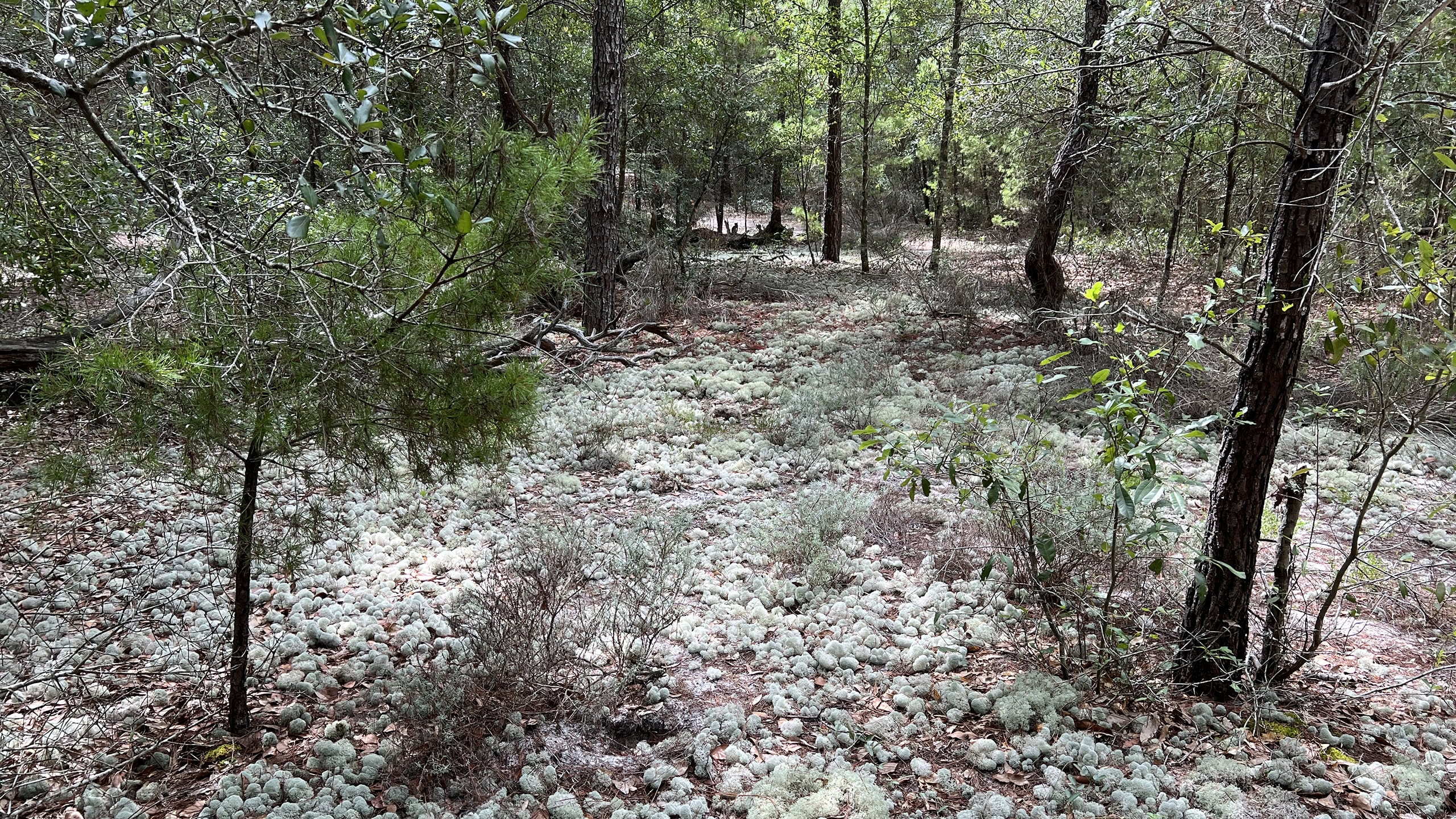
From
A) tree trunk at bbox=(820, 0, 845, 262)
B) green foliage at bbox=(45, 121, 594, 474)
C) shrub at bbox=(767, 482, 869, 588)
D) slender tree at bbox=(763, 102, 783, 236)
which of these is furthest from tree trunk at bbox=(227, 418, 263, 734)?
slender tree at bbox=(763, 102, 783, 236)

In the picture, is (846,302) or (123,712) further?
(846,302)

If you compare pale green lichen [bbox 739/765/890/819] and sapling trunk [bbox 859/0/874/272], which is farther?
sapling trunk [bbox 859/0/874/272]

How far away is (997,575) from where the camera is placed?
384 centimetres

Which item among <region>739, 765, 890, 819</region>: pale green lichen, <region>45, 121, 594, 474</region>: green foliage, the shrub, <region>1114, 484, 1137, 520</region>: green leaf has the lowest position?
<region>739, 765, 890, 819</region>: pale green lichen

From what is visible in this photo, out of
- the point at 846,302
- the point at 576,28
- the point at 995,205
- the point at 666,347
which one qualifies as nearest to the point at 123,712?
the point at 666,347

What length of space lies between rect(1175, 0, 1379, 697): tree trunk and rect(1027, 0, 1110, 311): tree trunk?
3945 millimetres

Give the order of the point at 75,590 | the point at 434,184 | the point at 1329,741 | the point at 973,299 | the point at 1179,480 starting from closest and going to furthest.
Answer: the point at 1179,480
the point at 434,184
the point at 1329,741
the point at 75,590
the point at 973,299

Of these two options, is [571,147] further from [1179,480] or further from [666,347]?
[666,347]

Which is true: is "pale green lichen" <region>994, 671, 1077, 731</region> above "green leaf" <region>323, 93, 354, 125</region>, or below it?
below

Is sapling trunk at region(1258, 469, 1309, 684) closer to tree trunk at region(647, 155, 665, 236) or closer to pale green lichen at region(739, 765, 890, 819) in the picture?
pale green lichen at region(739, 765, 890, 819)

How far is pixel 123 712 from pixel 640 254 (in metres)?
8.31

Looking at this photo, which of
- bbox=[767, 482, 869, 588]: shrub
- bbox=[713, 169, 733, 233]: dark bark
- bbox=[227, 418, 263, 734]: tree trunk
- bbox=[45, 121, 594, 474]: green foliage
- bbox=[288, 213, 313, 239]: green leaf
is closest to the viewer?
bbox=[288, 213, 313, 239]: green leaf

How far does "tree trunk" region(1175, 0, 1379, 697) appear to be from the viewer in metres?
2.53

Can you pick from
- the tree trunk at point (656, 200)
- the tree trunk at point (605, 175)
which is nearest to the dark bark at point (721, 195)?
the tree trunk at point (656, 200)
